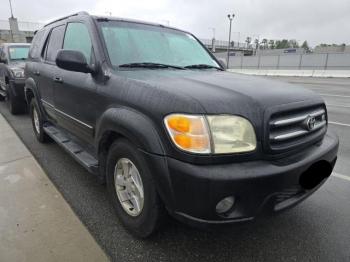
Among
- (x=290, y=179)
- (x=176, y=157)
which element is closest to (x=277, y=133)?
(x=290, y=179)

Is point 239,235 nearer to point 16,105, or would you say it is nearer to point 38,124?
point 38,124

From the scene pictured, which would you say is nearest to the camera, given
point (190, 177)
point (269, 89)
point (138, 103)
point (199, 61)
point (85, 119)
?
point (190, 177)

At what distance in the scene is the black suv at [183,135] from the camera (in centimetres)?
183

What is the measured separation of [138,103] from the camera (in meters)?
2.13

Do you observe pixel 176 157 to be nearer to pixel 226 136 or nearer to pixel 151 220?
pixel 226 136

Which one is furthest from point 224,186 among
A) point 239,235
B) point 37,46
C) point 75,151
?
point 37,46

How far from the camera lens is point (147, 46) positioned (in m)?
3.00

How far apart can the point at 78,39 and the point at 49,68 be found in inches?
40.6

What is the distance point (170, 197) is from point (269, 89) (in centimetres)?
115

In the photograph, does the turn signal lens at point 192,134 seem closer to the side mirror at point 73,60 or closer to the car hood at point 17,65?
the side mirror at point 73,60

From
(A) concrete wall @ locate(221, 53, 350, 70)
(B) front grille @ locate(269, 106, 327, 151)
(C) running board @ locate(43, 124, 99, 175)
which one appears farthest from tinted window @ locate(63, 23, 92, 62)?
(A) concrete wall @ locate(221, 53, 350, 70)

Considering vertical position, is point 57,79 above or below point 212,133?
above

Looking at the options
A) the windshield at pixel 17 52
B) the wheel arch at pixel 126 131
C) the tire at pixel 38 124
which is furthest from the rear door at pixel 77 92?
the windshield at pixel 17 52

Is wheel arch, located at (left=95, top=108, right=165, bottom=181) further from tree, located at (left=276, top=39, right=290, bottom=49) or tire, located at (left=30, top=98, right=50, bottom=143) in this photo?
tree, located at (left=276, top=39, right=290, bottom=49)
